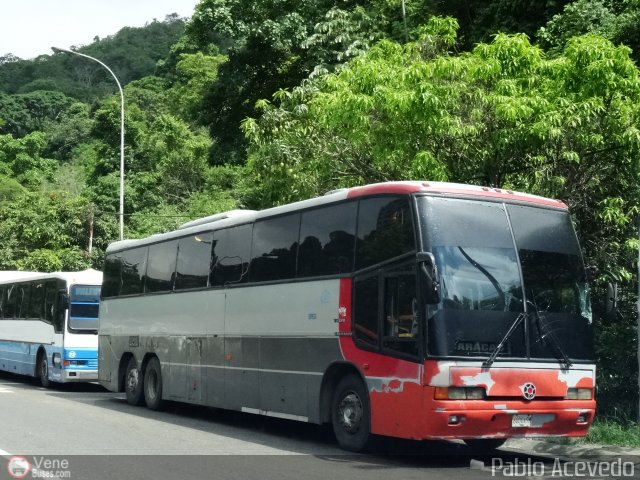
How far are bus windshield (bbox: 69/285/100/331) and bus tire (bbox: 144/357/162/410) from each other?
5243mm

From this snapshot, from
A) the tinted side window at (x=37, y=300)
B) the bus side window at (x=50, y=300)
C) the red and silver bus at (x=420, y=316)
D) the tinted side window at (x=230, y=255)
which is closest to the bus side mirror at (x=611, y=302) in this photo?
the red and silver bus at (x=420, y=316)

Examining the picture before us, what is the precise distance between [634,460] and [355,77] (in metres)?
7.91

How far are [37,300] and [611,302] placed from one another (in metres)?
15.1

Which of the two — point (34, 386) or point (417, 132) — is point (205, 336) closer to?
point (417, 132)

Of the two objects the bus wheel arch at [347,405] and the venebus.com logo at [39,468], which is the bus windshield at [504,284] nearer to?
the bus wheel arch at [347,405]

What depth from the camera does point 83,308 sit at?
→ 23.6 metres

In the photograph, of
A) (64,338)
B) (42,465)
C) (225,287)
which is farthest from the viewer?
(64,338)

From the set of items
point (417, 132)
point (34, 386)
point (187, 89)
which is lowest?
point (34, 386)

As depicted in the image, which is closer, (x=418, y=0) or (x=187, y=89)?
(x=418, y=0)

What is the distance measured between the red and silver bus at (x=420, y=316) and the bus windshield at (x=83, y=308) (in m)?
9.72

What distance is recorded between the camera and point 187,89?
6144cm

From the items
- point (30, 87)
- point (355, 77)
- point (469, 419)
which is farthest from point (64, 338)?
point (30, 87)

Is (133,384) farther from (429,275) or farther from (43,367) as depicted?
(429,275)

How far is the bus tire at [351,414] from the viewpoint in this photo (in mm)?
11812
